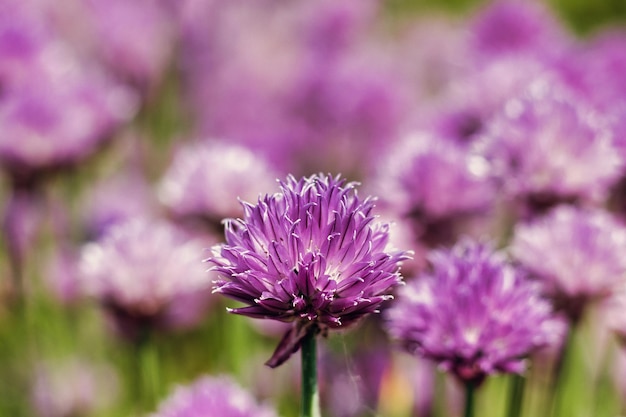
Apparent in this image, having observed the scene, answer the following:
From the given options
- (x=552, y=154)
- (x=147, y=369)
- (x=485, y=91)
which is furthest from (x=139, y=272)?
(x=485, y=91)

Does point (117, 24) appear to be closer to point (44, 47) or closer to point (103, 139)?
point (44, 47)

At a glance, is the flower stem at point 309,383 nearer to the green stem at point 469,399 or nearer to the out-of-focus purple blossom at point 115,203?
the green stem at point 469,399

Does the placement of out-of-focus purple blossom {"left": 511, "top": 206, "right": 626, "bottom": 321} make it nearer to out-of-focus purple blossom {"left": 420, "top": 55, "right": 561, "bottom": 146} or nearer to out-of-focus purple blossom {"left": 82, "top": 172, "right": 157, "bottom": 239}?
out-of-focus purple blossom {"left": 420, "top": 55, "right": 561, "bottom": 146}

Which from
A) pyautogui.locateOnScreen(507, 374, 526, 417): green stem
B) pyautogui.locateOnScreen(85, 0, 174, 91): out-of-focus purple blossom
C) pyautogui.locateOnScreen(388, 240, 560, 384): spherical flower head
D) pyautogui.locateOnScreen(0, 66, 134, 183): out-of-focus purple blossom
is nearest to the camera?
pyautogui.locateOnScreen(388, 240, 560, 384): spherical flower head

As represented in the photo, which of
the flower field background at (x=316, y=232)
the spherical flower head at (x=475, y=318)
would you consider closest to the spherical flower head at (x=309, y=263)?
the flower field background at (x=316, y=232)

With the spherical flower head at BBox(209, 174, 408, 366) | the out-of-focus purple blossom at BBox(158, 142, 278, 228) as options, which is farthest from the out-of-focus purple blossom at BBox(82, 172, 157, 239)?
the spherical flower head at BBox(209, 174, 408, 366)

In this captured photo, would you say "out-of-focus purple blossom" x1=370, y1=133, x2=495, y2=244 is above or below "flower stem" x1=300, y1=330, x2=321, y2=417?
above
